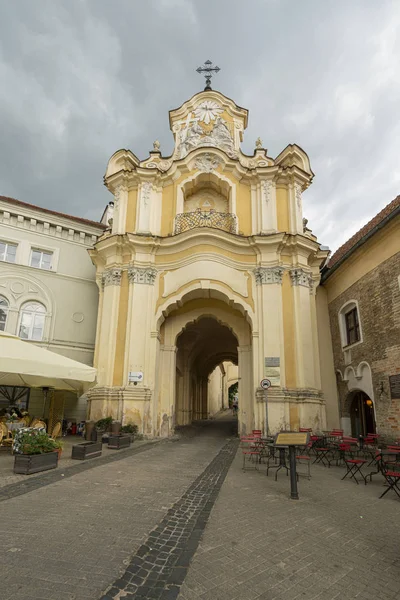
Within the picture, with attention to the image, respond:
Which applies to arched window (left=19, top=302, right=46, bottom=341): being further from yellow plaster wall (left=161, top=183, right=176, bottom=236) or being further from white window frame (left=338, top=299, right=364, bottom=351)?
white window frame (left=338, top=299, right=364, bottom=351)

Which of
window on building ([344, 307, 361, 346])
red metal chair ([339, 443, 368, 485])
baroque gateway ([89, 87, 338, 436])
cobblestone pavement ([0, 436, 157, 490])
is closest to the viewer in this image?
cobblestone pavement ([0, 436, 157, 490])

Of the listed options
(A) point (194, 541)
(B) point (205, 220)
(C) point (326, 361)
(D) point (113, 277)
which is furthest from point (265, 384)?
(A) point (194, 541)

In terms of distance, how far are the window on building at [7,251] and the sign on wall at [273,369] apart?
14.2 m

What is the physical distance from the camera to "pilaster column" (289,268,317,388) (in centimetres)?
1497

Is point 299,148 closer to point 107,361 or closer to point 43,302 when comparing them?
point 107,361


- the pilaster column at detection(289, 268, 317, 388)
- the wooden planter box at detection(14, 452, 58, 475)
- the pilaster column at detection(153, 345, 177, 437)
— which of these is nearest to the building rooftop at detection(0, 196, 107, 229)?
the pilaster column at detection(153, 345, 177, 437)

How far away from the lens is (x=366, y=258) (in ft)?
45.2

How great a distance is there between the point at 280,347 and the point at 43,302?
498 inches

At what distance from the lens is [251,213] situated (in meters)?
18.0

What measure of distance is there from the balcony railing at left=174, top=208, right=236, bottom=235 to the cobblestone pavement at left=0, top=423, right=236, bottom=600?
39.6ft

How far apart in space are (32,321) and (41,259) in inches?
139

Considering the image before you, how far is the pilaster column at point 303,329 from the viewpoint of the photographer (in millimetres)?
14969

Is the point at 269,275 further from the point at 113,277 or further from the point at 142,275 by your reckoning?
the point at 113,277

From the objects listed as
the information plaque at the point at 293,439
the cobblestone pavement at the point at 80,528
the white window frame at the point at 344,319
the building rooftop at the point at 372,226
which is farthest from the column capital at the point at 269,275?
the information plaque at the point at 293,439
